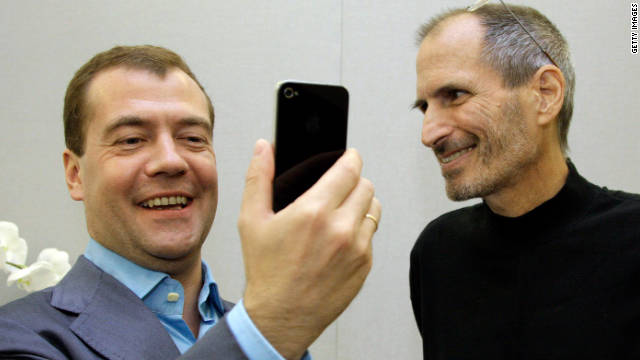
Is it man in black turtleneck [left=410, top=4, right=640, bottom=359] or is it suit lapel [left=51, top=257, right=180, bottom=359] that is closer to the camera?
suit lapel [left=51, top=257, right=180, bottom=359]

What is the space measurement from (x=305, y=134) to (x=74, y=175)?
68 cm

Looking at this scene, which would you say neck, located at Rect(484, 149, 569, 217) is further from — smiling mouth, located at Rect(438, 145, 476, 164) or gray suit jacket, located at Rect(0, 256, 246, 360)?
gray suit jacket, located at Rect(0, 256, 246, 360)

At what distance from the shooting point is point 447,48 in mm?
1328

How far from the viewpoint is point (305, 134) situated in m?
0.69

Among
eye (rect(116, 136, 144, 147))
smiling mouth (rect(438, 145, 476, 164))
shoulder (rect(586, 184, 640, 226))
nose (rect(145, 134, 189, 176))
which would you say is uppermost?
eye (rect(116, 136, 144, 147))

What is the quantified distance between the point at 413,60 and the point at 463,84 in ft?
2.61

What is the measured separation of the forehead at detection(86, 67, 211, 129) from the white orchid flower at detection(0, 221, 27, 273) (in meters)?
0.44

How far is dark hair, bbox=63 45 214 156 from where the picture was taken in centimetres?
109

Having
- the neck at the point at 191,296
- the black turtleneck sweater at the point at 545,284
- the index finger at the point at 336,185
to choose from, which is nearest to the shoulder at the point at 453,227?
the black turtleneck sweater at the point at 545,284

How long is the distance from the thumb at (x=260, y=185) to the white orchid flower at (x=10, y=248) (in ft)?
Answer: 3.16

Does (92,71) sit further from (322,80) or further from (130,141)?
(322,80)

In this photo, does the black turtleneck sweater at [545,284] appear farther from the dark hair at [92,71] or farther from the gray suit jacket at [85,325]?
the dark hair at [92,71]

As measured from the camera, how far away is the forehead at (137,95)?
3.41 ft

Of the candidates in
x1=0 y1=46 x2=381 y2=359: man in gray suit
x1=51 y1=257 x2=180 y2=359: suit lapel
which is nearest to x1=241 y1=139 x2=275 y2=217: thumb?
x1=0 y1=46 x2=381 y2=359: man in gray suit
